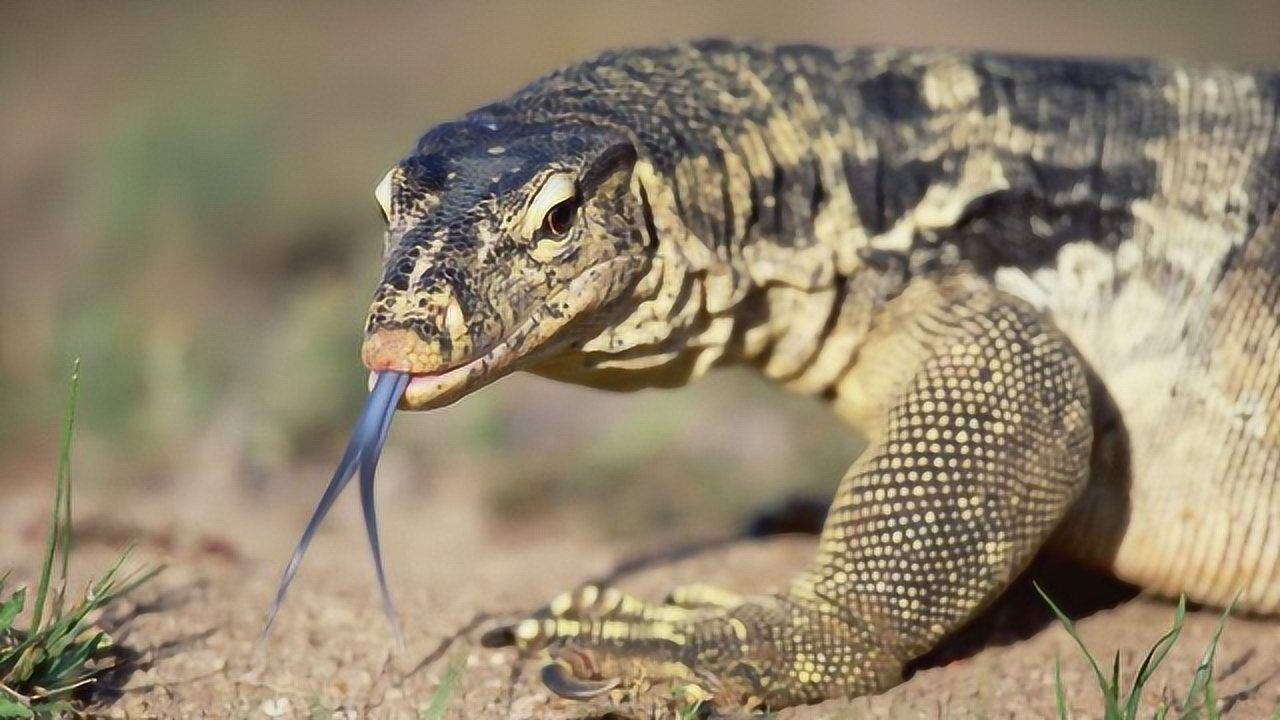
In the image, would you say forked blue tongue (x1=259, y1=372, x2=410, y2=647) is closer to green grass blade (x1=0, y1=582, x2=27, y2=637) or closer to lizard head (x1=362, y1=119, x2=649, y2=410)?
lizard head (x1=362, y1=119, x2=649, y2=410)

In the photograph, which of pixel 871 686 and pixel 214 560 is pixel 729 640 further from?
pixel 214 560

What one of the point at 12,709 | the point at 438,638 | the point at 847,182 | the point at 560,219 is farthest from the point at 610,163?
the point at 12,709

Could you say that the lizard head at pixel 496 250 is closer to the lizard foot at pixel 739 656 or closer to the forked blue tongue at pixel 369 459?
the forked blue tongue at pixel 369 459


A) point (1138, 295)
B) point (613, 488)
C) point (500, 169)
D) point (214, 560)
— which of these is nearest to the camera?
point (500, 169)

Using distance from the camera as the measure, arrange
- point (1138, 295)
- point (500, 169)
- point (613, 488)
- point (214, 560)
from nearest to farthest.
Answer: point (500, 169) < point (1138, 295) < point (214, 560) < point (613, 488)

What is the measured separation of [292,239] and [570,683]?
7384mm

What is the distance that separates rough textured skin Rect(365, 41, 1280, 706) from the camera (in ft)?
15.6

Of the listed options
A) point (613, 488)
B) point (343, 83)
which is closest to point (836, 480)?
point (613, 488)

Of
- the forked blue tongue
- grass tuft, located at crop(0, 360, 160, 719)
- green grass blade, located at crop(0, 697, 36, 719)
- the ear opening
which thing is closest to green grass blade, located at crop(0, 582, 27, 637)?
grass tuft, located at crop(0, 360, 160, 719)

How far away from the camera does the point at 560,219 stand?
4.62 m

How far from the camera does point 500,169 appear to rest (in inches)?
181

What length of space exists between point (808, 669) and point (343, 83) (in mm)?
11175

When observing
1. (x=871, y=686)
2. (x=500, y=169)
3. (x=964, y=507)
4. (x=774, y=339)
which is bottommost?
(x=871, y=686)

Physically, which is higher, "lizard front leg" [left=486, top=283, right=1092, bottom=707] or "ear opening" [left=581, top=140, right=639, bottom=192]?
"ear opening" [left=581, top=140, right=639, bottom=192]
